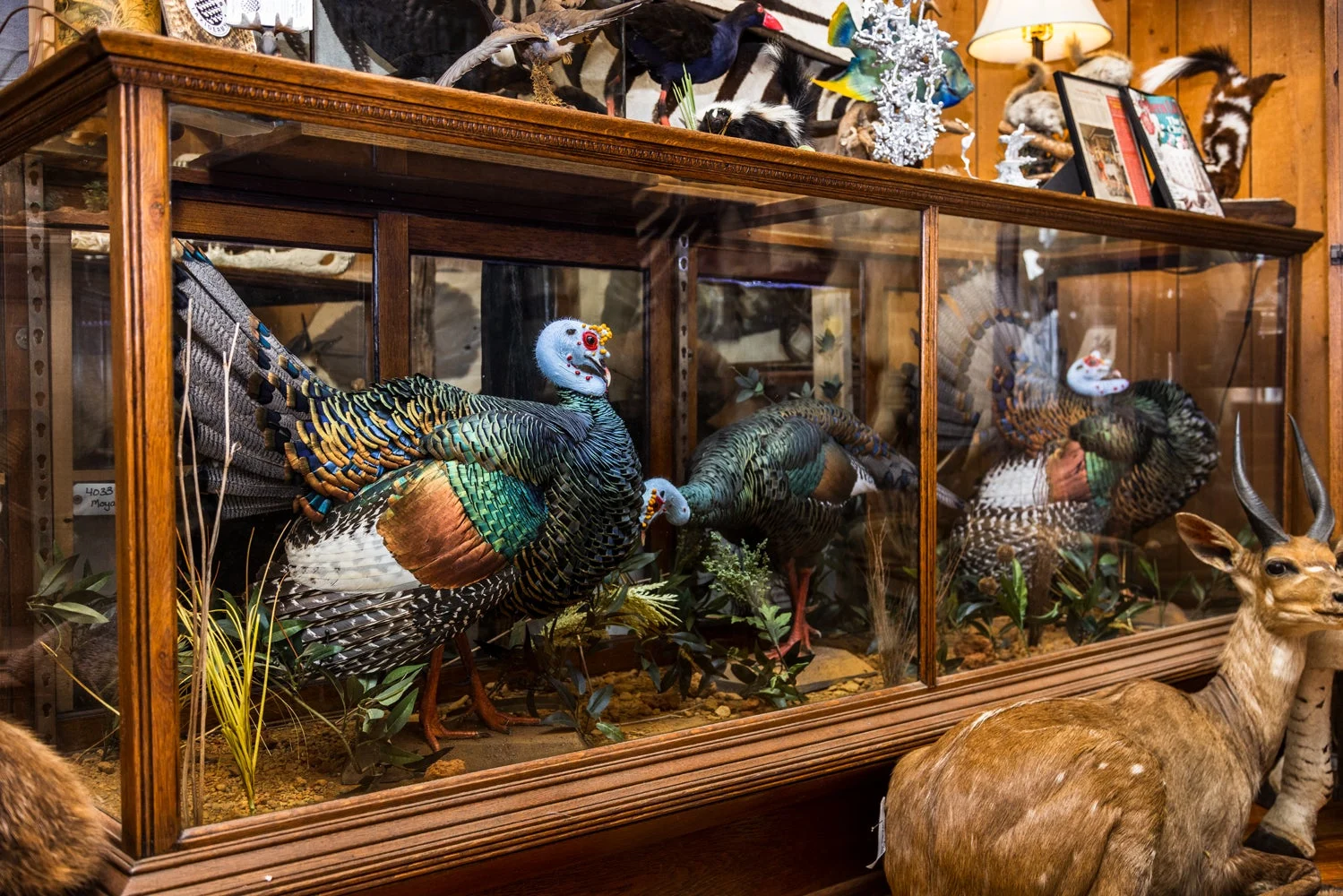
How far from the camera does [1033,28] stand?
2.91m

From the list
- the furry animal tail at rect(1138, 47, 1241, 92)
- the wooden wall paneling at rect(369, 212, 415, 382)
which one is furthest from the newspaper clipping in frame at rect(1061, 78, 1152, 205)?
the wooden wall paneling at rect(369, 212, 415, 382)

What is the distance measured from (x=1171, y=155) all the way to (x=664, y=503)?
1590 mm

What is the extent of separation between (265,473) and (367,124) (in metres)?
0.47

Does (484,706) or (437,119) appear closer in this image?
(437,119)

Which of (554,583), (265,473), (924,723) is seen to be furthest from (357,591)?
(924,723)

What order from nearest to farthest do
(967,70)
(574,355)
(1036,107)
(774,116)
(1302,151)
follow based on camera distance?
1. (574,355)
2. (774,116)
3. (1036,107)
4. (1302,151)
5. (967,70)

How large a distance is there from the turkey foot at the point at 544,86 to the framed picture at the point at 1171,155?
1523mm

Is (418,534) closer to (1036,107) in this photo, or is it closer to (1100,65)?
(1036,107)

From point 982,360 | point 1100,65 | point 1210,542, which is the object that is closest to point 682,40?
point 982,360

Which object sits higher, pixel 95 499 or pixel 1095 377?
pixel 1095 377

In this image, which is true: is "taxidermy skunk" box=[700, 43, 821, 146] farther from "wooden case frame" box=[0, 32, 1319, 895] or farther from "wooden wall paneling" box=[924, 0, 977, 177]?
"wooden wall paneling" box=[924, 0, 977, 177]

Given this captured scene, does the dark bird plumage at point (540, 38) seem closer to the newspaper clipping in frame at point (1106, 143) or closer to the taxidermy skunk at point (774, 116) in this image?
the taxidermy skunk at point (774, 116)

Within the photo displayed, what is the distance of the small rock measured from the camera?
5.05ft

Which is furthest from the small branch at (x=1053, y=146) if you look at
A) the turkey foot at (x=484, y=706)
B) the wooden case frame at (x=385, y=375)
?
the turkey foot at (x=484, y=706)
